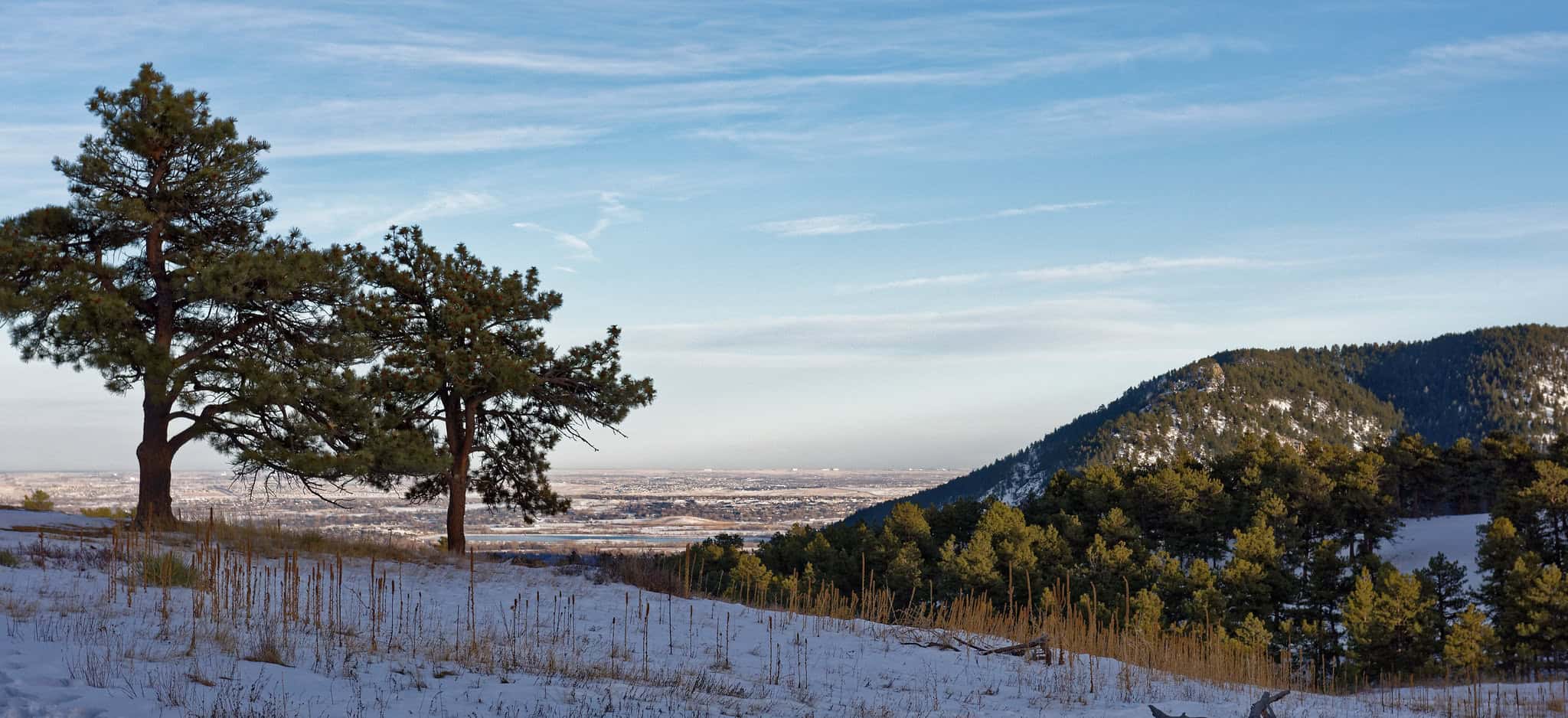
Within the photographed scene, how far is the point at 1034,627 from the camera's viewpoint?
619 inches

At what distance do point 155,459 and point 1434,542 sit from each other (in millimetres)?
82881

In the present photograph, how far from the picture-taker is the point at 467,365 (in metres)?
23.8

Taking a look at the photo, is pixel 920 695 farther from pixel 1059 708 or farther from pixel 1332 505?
pixel 1332 505

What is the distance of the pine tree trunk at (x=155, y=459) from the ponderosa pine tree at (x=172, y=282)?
Result: 0.03m

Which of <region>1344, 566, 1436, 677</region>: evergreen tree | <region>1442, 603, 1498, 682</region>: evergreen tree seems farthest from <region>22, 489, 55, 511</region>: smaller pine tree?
<region>1442, 603, 1498, 682</region>: evergreen tree

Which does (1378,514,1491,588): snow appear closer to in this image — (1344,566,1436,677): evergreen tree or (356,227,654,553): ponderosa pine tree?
(1344,566,1436,677): evergreen tree

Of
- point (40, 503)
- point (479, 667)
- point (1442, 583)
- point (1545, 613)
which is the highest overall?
point (479, 667)

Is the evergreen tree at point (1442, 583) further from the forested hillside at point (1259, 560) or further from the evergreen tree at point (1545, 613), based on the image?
the evergreen tree at point (1545, 613)

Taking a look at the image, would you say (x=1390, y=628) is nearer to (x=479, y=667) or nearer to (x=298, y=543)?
(x=298, y=543)

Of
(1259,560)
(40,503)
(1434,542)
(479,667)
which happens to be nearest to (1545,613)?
(1259,560)

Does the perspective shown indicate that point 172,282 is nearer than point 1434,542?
Yes

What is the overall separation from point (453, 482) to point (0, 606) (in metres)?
15.1

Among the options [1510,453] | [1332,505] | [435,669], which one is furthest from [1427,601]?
[435,669]

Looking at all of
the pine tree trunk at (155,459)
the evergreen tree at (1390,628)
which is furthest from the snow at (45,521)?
the evergreen tree at (1390,628)
